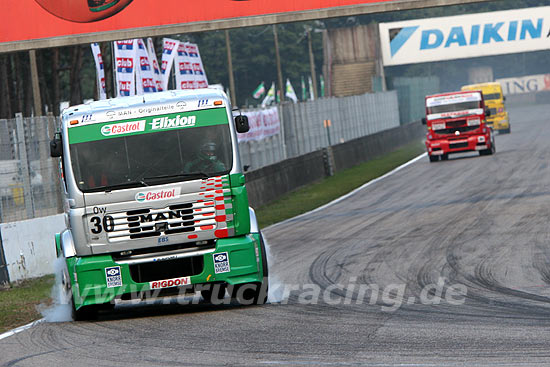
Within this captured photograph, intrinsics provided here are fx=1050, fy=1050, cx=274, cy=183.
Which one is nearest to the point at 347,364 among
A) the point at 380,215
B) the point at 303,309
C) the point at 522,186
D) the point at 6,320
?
the point at 303,309

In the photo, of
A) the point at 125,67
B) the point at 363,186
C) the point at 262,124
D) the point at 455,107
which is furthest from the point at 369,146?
the point at 125,67

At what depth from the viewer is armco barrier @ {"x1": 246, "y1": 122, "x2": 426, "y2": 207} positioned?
27188 mm

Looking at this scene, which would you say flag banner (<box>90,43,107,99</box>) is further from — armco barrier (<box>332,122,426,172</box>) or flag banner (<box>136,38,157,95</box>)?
armco barrier (<box>332,122,426,172</box>)

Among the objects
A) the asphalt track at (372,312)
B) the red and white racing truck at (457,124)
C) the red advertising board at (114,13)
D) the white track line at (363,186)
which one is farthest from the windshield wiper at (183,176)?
the red and white racing truck at (457,124)

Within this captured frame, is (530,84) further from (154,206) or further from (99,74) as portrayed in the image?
(154,206)

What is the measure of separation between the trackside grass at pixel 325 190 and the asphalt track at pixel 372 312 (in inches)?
159

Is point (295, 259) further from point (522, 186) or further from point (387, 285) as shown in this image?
point (522, 186)

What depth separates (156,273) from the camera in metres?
11.1

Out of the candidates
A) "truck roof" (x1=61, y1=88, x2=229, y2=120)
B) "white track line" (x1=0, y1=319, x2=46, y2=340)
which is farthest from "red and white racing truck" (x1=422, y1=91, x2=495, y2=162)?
"white track line" (x1=0, y1=319, x2=46, y2=340)

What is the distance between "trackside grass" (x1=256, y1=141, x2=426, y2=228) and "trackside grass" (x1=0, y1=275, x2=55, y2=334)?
7.29 meters

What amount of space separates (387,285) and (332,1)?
8.24 meters

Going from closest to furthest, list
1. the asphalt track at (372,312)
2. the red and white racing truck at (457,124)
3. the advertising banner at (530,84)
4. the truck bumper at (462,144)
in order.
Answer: the asphalt track at (372,312), the red and white racing truck at (457,124), the truck bumper at (462,144), the advertising banner at (530,84)

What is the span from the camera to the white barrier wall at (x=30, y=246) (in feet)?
52.1

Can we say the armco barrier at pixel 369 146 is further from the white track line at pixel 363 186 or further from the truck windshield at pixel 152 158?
the truck windshield at pixel 152 158
